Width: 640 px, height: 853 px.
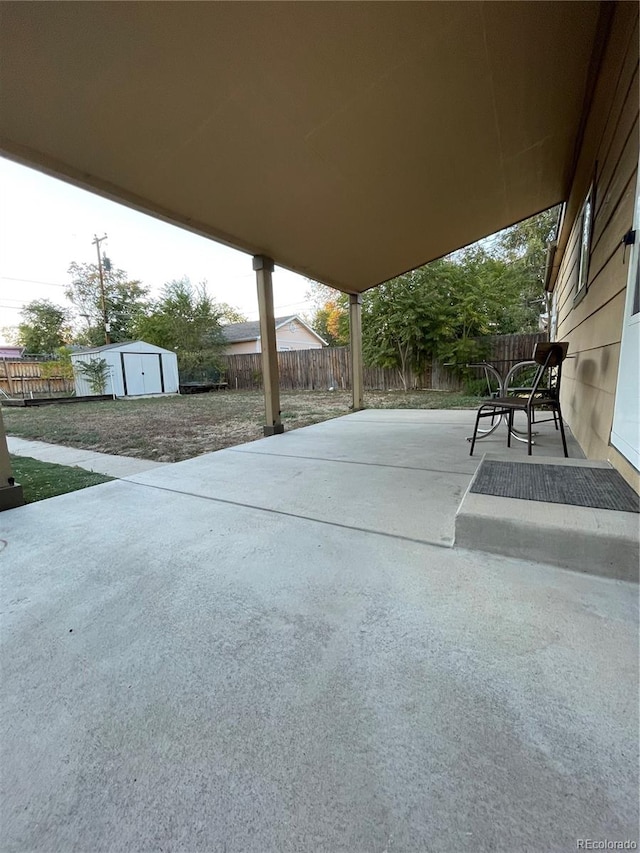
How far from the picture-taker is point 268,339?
15.2ft

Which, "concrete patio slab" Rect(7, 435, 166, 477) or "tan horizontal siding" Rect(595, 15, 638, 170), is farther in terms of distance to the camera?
"concrete patio slab" Rect(7, 435, 166, 477)

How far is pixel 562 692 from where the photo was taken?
92cm

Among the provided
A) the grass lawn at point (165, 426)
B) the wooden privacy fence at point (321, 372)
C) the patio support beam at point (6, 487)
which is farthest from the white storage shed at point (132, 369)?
the patio support beam at point (6, 487)

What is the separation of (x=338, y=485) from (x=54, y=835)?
2.10m

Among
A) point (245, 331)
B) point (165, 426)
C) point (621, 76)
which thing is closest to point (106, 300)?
point (245, 331)

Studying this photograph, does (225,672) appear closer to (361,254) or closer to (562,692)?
(562,692)

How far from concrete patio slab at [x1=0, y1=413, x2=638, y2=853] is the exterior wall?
107 cm

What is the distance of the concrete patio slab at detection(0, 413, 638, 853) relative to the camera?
2.26 feet

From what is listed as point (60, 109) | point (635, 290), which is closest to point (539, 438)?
point (635, 290)

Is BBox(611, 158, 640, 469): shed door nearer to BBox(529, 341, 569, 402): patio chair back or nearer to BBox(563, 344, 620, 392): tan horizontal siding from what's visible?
BBox(563, 344, 620, 392): tan horizontal siding

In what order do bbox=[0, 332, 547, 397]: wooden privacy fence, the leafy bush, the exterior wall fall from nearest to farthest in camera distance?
the exterior wall → bbox=[0, 332, 547, 397]: wooden privacy fence → the leafy bush

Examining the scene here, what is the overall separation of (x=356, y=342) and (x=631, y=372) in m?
5.31

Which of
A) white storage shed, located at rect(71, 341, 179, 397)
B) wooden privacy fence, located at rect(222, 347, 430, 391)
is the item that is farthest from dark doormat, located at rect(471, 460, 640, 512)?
white storage shed, located at rect(71, 341, 179, 397)

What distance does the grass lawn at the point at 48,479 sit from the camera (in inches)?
106
